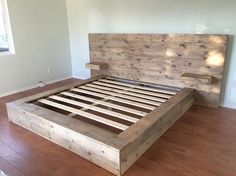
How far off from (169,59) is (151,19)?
0.71 metres

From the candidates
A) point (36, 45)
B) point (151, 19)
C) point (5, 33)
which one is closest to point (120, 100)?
point (151, 19)

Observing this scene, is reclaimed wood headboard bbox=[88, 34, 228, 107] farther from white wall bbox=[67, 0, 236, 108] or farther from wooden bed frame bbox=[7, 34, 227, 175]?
white wall bbox=[67, 0, 236, 108]

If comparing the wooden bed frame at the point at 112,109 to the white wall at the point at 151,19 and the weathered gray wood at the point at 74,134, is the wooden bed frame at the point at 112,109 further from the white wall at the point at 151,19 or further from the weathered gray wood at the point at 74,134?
the white wall at the point at 151,19

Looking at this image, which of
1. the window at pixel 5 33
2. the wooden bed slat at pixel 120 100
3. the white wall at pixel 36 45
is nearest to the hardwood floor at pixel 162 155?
the wooden bed slat at pixel 120 100

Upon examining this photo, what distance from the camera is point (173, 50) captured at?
10.2ft

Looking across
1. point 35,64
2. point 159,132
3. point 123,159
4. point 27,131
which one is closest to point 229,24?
point 159,132

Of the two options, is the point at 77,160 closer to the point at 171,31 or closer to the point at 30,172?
the point at 30,172

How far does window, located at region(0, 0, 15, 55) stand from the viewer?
347 centimetres

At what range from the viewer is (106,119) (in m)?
2.21

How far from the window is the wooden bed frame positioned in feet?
4.38

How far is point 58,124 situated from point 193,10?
2.33 meters

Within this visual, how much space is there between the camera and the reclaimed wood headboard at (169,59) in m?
2.85

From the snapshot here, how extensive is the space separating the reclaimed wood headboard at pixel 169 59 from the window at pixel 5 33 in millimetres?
1384

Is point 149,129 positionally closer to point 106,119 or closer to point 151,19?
→ point 106,119
